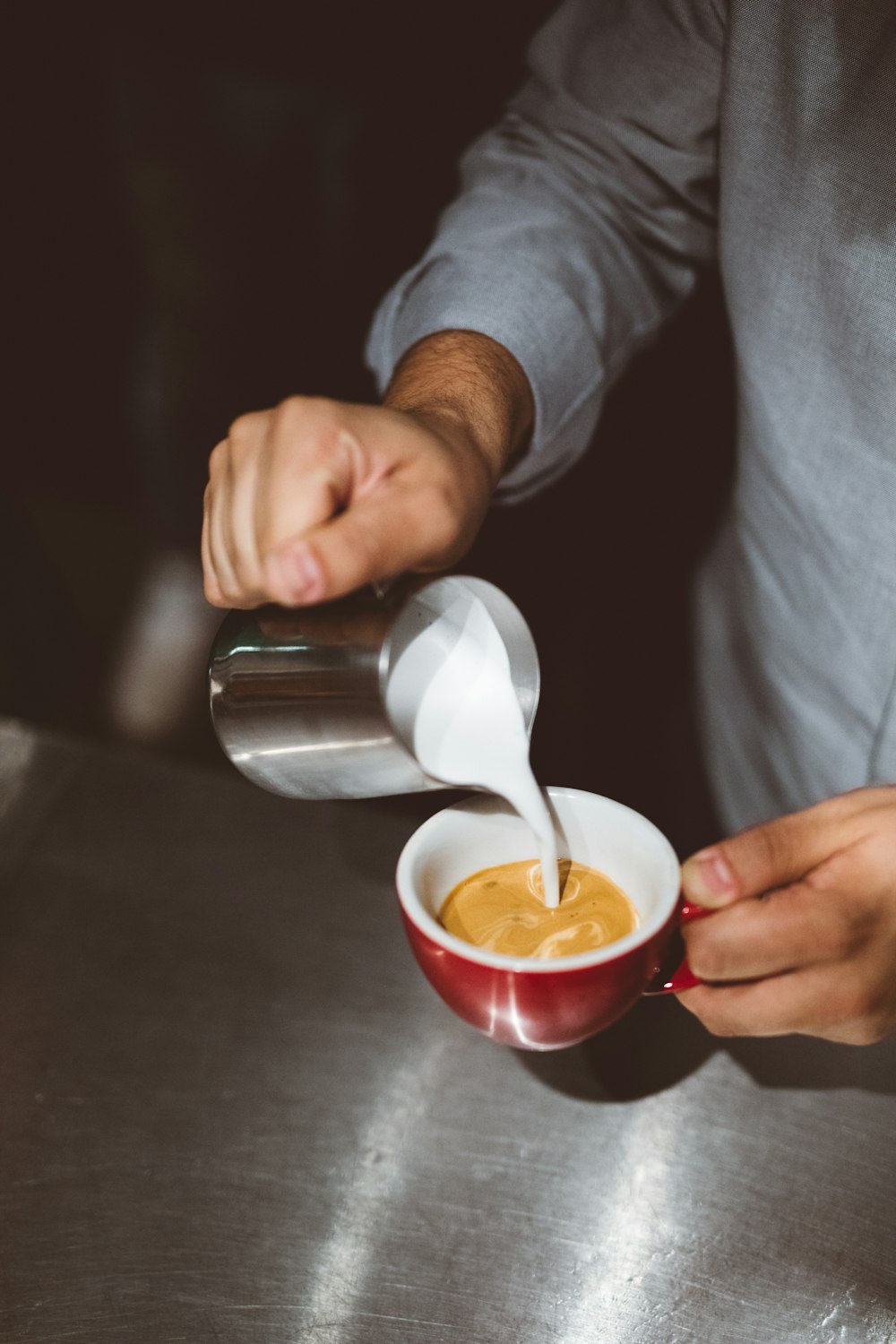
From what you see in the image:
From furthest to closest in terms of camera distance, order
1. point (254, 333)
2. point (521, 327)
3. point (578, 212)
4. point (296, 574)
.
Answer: point (254, 333) < point (578, 212) < point (521, 327) < point (296, 574)

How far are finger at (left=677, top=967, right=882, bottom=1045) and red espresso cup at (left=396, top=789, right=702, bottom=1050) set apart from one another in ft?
0.10

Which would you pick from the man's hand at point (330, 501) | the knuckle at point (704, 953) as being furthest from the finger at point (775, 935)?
the man's hand at point (330, 501)

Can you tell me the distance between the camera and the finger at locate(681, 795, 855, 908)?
0.88 metres

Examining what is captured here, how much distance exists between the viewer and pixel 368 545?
822mm

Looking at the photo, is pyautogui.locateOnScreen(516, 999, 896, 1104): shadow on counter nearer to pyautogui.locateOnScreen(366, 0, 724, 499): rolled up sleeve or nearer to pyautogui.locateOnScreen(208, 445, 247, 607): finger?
pyautogui.locateOnScreen(208, 445, 247, 607): finger

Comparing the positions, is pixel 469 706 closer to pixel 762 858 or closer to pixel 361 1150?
pixel 762 858

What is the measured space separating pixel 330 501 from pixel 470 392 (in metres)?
0.38

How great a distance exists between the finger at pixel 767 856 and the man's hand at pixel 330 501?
0.34m

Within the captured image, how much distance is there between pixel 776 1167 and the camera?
102 centimetres

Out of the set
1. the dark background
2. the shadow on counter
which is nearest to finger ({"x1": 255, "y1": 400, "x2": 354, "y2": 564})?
the shadow on counter

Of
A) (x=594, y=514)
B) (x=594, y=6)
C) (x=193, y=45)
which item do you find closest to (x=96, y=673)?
(x=594, y=514)

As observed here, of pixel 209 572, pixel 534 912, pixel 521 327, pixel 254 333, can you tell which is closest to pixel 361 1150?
pixel 534 912

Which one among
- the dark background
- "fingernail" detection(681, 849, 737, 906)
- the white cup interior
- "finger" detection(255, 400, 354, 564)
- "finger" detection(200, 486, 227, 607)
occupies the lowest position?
the dark background

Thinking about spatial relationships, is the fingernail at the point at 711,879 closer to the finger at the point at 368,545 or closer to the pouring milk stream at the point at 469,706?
the pouring milk stream at the point at 469,706
